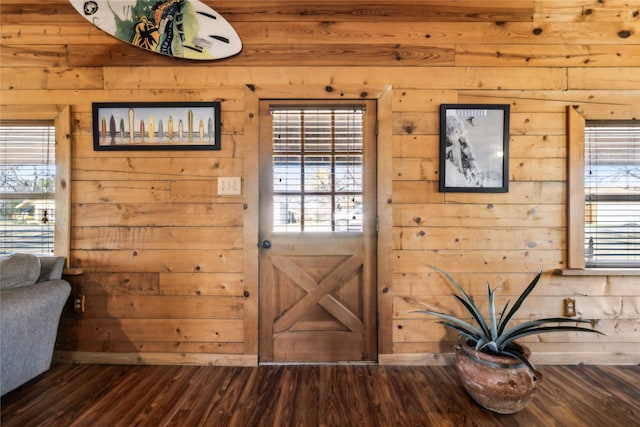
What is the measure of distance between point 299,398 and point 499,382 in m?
1.09

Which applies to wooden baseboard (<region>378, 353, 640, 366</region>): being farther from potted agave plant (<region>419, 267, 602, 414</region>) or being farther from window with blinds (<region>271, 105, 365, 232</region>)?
window with blinds (<region>271, 105, 365, 232</region>)

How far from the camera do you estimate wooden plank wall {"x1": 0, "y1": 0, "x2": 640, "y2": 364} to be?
1938mm

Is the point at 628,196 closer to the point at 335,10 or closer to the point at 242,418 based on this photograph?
the point at 335,10

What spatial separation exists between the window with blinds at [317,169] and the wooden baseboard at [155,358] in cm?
98

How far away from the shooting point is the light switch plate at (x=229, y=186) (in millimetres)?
1951

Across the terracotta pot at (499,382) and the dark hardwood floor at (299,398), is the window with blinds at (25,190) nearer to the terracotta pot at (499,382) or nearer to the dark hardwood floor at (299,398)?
the dark hardwood floor at (299,398)

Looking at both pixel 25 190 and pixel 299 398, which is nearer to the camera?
pixel 299 398

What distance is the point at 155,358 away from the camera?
1940mm

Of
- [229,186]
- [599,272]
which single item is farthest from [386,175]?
[599,272]

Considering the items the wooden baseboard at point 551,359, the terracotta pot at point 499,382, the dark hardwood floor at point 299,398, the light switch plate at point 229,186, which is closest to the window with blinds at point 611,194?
the wooden baseboard at point 551,359

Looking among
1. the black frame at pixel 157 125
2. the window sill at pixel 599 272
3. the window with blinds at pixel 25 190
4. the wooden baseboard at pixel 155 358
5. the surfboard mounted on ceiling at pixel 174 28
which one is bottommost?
the wooden baseboard at pixel 155 358

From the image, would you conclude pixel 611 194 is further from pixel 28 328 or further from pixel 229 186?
pixel 28 328

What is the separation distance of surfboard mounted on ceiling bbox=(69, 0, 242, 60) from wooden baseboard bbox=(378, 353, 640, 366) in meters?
2.47

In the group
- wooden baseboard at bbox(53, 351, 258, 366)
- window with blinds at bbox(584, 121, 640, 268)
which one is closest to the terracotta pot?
window with blinds at bbox(584, 121, 640, 268)
